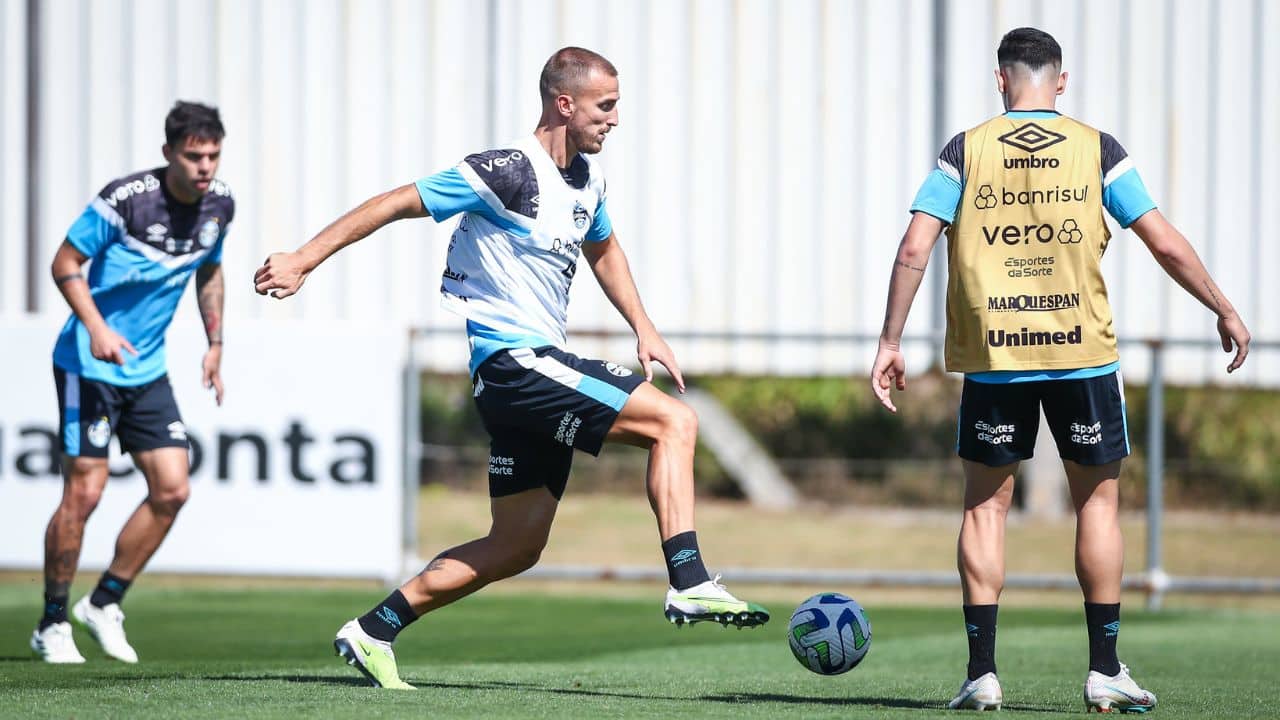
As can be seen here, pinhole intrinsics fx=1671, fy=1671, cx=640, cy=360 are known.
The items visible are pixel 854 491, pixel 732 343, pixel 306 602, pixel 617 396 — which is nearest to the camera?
pixel 617 396

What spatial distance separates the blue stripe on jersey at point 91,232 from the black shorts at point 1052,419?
142 inches

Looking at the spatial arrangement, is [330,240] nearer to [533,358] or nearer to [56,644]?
[533,358]

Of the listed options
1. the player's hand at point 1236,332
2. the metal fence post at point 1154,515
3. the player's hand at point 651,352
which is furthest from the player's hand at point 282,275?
the metal fence post at point 1154,515

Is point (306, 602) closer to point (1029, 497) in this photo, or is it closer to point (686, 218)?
point (686, 218)

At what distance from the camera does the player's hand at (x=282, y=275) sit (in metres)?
4.86

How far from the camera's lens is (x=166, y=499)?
7.04 meters

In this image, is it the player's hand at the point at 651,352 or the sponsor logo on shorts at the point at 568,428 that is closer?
the sponsor logo on shorts at the point at 568,428

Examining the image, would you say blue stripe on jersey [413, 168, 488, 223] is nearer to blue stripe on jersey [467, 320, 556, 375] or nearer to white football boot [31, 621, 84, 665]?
blue stripe on jersey [467, 320, 556, 375]

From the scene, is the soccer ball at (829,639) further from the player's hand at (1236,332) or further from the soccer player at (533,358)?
the player's hand at (1236,332)

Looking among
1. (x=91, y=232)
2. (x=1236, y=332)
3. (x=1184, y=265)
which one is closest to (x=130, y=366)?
(x=91, y=232)

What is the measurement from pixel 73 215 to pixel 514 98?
12.1 feet

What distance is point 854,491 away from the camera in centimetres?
1434

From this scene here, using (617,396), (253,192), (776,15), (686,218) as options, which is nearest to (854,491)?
(686,218)

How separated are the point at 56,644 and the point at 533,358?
278 centimetres
